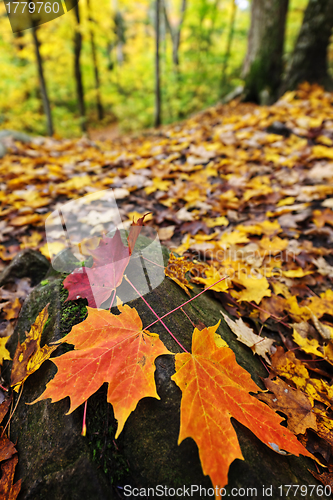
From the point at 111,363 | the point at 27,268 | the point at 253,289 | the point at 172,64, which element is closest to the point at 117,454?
the point at 111,363

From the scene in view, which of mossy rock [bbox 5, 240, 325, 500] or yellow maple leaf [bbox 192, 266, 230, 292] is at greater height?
yellow maple leaf [bbox 192, 266, 230, 292]

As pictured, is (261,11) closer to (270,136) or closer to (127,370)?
(270,136)

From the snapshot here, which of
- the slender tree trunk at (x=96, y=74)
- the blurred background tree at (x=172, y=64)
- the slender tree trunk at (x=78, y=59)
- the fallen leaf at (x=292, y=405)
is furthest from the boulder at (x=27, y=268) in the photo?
the slender tree trunk at (x=96, y=74)

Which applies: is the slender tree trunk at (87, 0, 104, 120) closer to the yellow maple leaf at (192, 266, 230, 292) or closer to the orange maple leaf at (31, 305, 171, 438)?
the yellow maple leaf at (192, 266, 230, 292)

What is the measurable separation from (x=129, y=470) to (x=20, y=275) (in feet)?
3.87

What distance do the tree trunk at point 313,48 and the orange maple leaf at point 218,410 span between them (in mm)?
5665

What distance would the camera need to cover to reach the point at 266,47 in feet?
16.6

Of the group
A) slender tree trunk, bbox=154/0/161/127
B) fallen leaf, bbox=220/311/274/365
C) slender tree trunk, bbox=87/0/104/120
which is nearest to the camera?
fallen leaf, bbox=220/311/274/365

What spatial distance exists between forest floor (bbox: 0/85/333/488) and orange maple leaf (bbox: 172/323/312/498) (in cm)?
20

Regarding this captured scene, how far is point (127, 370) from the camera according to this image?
729 millimetres

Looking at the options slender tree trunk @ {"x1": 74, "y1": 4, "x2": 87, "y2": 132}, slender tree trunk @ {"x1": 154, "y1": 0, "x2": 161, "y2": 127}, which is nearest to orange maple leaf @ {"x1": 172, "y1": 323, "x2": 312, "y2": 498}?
slender tree trunk @ {"x1": 154, "y1": 0, "x2": 161, "y2": 127}

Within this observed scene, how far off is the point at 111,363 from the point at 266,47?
665 centimetres

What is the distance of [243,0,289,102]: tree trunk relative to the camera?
4.90 m

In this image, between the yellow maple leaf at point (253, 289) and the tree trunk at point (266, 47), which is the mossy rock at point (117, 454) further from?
the tree trunk at point (266, 47)
